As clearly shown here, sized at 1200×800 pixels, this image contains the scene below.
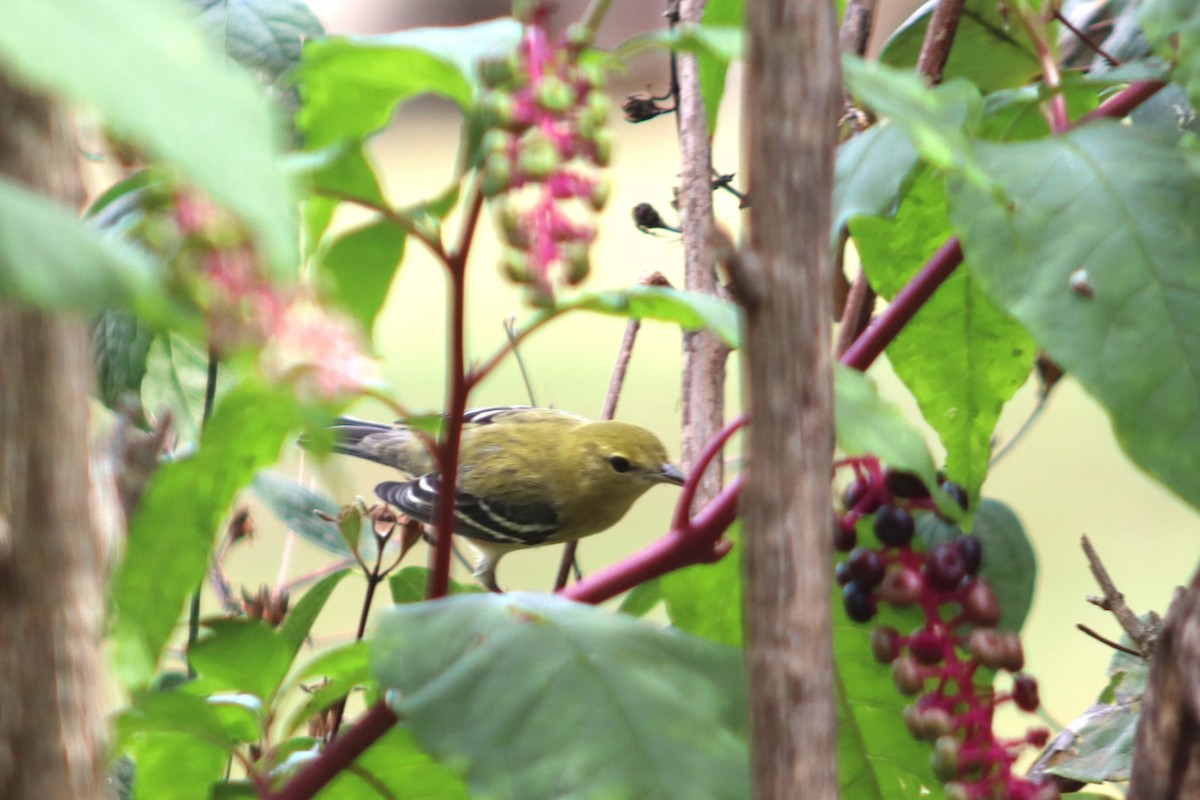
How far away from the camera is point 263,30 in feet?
2.58

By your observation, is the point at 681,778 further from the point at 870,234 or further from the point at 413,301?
the point at 413,301

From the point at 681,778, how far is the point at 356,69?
282mm

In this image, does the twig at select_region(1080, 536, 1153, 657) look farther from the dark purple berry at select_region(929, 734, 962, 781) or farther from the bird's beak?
the bird's beak

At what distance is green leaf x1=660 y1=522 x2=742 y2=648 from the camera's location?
2.10 feet

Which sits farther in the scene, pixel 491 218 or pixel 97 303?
pixel 491 218

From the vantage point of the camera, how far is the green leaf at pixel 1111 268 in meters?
0.47

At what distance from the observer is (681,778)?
41cm

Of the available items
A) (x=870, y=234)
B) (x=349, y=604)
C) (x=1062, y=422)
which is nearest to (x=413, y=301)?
Answer: (x=349, y=604)

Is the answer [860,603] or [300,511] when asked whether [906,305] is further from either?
[300,511]

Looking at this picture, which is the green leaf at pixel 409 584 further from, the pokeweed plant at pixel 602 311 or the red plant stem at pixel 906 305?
the red plant stem at pixel 906 305

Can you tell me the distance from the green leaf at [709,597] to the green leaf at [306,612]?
8.6 inches

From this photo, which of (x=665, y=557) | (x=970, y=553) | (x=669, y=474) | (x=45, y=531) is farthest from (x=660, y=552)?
(x=669, y=474)

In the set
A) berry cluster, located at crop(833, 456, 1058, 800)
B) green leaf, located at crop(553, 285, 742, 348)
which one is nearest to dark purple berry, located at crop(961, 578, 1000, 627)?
berry cluster, located at crop(833, 456, 1058, 800)

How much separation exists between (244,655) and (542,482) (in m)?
1.46
